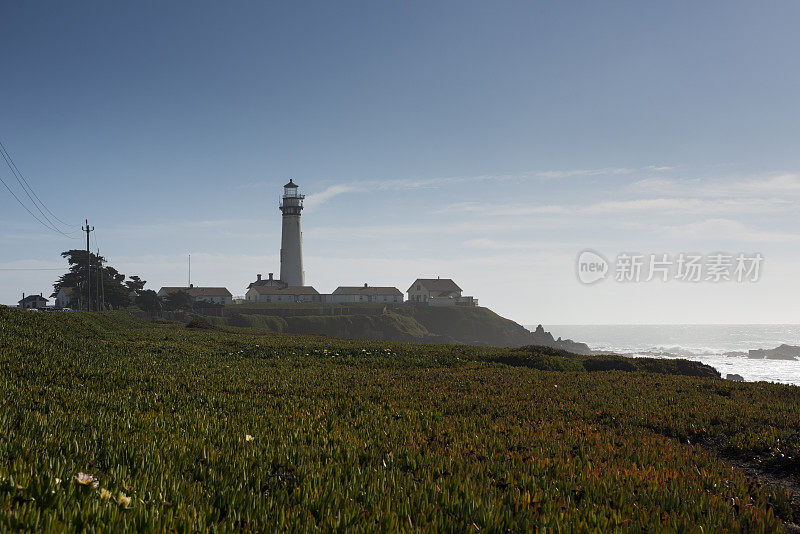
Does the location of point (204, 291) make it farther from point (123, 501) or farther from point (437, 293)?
point (123, 501)

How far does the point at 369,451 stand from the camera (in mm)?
7188

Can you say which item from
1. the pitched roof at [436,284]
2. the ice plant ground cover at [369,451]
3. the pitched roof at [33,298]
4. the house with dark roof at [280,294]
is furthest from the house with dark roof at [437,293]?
the ice plant ground cover at [369,451]

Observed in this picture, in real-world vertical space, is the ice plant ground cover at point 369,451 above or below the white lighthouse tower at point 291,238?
below

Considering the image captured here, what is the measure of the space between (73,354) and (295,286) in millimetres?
98773

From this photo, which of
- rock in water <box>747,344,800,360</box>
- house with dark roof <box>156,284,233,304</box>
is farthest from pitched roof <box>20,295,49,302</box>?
rock in water <box>747,344,800,360</box>

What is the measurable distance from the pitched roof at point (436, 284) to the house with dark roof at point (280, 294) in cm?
2963

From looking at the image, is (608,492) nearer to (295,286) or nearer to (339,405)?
(339,405)

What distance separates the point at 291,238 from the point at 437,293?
146ft

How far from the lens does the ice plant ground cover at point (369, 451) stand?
175 inches

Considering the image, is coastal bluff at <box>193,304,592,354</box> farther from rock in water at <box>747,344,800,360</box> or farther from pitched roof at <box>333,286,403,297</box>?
rock in water at <box>747,344,800,360</box>

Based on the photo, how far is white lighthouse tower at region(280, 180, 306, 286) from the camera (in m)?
104

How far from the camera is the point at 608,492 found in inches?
231

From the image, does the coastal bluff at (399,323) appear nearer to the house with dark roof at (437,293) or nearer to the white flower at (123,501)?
the house with dark roof at (437,293)

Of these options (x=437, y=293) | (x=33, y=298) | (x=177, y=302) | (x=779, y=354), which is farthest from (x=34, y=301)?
(x=779, y=354)
